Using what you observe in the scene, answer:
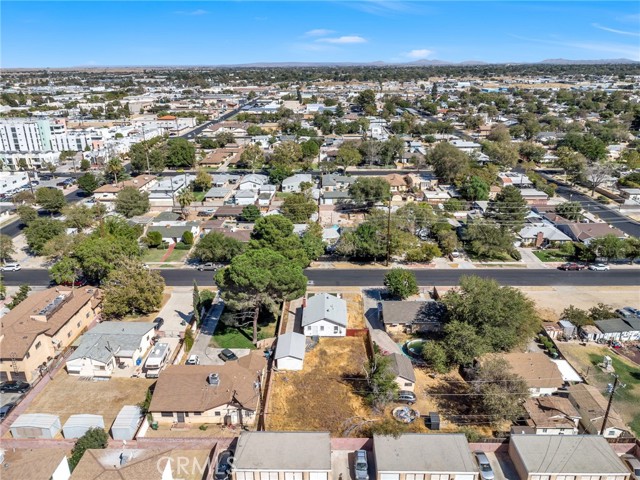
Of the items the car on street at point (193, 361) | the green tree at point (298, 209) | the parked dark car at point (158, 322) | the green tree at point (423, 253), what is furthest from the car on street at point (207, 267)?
the green tree at point (423, 253)

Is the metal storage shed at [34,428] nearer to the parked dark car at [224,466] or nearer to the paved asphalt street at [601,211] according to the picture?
the parked dark car at [224,466]

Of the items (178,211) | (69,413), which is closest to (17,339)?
(69,413)

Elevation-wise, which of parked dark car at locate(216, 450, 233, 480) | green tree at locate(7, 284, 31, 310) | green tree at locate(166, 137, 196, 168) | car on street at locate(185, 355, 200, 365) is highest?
green tree at locate(166, 137, 196, 168)

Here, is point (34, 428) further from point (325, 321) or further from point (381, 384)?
point (381, 384)

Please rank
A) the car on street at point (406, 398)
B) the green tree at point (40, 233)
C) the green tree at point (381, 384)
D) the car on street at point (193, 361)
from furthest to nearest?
the green tree at point (40, 233)
the car on street at point (193, 361)
the car on street at point (406, 398)
the green tree at point (381, 384)

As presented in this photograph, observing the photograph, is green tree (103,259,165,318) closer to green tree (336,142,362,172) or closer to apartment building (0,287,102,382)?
apartment building (0,287,102,382)

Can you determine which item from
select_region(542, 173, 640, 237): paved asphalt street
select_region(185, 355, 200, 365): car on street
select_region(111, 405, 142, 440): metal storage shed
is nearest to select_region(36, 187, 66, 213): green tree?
select_region(185, 355, 200, 365): car on street
